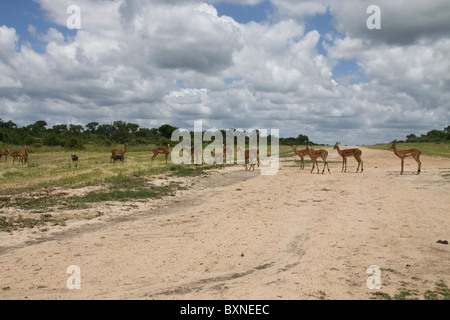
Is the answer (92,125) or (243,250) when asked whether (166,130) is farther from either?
(243,250)

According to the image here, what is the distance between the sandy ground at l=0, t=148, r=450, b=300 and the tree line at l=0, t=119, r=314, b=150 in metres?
42.7

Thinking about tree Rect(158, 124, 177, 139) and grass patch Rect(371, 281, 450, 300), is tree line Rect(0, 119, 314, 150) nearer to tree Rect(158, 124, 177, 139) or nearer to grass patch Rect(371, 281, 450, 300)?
tree Rect(158, 124, 177, 139)

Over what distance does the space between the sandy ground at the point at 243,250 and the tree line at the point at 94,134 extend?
42747mm

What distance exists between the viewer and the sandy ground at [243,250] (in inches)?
235

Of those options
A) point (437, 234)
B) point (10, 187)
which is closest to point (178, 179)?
point (10, 187)

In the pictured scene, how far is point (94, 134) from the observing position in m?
81.9

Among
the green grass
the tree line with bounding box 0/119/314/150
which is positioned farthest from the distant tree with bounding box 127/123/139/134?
the green grass

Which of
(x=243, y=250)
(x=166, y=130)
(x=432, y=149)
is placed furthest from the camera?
(x=166, y=130)

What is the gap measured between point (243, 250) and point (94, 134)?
259 ft

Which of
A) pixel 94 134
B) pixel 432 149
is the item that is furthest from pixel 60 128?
pixel 432 149

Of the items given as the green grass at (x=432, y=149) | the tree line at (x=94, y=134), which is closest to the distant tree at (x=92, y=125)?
the tree line at (x=94, y=134)

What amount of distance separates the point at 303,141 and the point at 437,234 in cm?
8004

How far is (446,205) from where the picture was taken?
1147 centimetres
